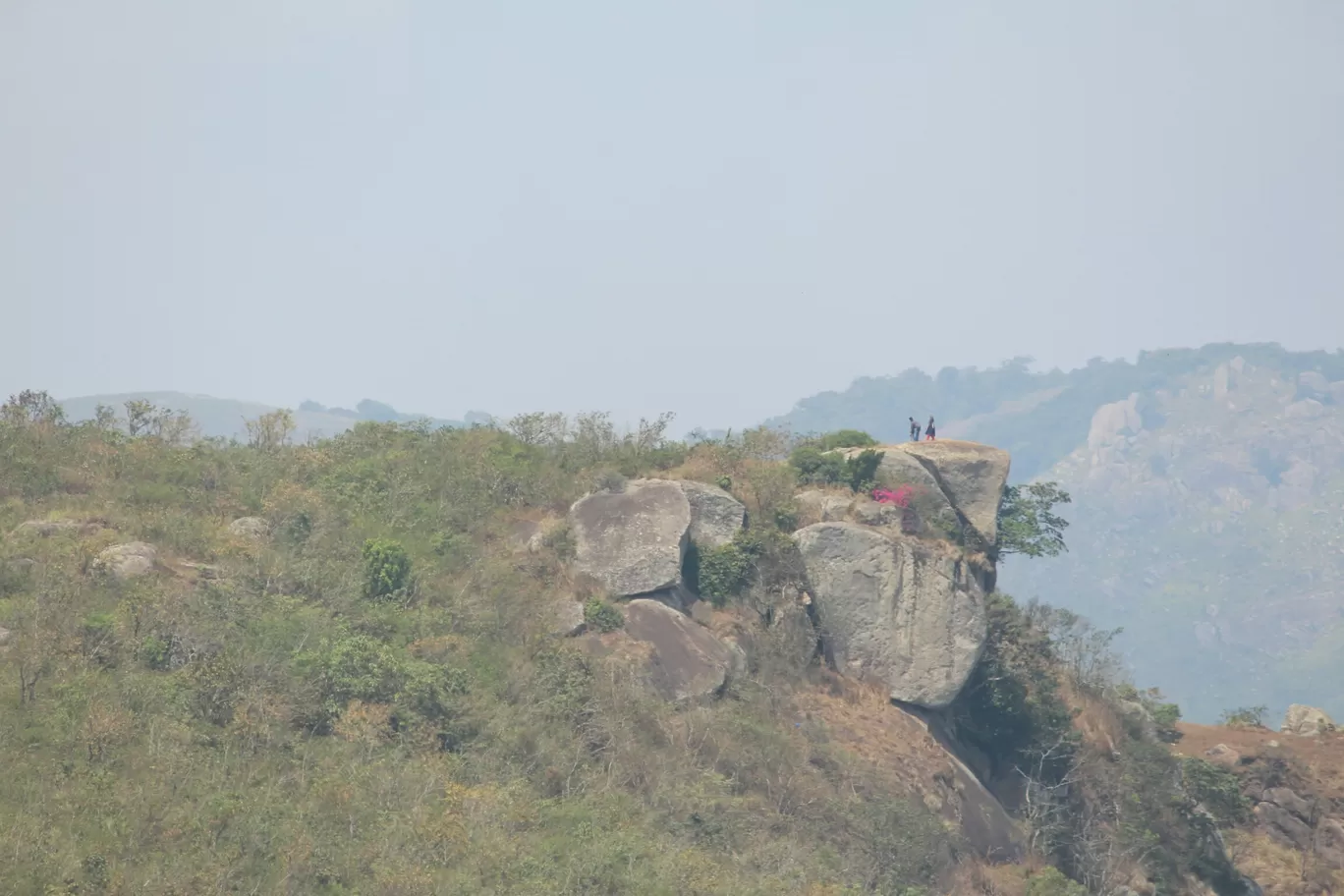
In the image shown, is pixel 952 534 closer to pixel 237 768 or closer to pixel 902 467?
pixel 902 467

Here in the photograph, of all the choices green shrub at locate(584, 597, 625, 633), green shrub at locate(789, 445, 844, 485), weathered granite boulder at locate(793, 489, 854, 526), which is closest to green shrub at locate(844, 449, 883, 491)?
green shrub at locate(789, 445, 844, 485)

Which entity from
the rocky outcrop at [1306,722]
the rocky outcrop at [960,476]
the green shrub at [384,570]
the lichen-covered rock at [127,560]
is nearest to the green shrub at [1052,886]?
the rocky outcrop at [960,476]

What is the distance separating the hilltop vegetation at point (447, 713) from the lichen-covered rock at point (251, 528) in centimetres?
8

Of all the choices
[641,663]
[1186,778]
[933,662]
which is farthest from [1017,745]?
[641,663]

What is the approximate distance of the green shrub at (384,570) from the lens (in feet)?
86.7

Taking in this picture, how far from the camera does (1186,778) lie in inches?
1435

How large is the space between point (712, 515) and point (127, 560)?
12.7 m

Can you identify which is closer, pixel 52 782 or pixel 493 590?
pixel 52 782

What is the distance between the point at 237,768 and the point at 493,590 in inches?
319

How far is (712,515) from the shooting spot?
30.9m

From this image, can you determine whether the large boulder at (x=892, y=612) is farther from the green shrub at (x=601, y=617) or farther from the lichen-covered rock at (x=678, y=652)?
the green shrub at (x=601, y=617)

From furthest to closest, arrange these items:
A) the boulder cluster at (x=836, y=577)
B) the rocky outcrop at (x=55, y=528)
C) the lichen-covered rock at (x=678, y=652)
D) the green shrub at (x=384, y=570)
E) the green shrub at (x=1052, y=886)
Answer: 1. the boulder cluster at (x=836, y=577)
2. the lichen-covered rock at (x=678, y=652)
3. the green shrub at (x=384, y=570)
4. the green shrub at (x=1052, y=886)
5. the rocky outcrop at (x=55, y=528)

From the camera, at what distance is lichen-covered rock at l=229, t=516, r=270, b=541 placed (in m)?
28.0

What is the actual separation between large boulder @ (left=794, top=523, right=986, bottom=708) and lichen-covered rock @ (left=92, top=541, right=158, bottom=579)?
14.1 m
